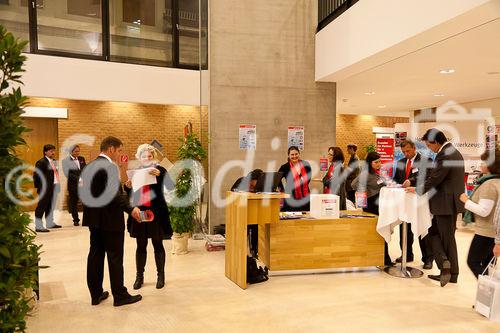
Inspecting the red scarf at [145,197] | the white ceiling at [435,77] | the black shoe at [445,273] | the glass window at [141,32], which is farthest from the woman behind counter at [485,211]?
the glass window at [141,32]

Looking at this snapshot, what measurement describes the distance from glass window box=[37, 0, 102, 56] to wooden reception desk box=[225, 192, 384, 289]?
6.75m

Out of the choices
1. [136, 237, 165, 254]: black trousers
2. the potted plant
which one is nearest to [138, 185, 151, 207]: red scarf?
[136, 237, 165, 254]: black trousers

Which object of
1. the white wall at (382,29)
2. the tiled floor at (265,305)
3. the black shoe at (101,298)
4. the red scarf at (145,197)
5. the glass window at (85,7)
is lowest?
the tiled floor at (265,305)

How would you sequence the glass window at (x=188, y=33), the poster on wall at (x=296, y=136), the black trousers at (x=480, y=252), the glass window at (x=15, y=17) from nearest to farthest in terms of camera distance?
the black trousers at (x=480, y=252) → the poster on wall at (x=296, y=136) → the glass window at (x=15, y=17) → the glass window at (x=188, y=33)

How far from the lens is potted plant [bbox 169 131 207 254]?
6195 mm

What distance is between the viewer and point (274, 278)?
5.11 metres

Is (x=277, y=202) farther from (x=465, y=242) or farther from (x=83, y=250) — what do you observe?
(x=465, y=242)

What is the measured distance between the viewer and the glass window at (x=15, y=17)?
9398mm

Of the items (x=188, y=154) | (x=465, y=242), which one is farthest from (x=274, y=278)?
(x=465, y=242)

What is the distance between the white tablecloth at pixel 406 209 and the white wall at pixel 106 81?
6.71 m

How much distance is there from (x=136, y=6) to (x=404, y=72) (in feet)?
23.8

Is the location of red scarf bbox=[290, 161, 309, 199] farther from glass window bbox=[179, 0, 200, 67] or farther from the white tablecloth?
glass window bbox=[179, 0, 200, 67]

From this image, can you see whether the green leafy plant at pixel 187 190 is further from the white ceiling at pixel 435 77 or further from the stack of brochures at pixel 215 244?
the white ceiling at pixel 435 77

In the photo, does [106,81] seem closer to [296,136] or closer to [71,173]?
[71,173]
